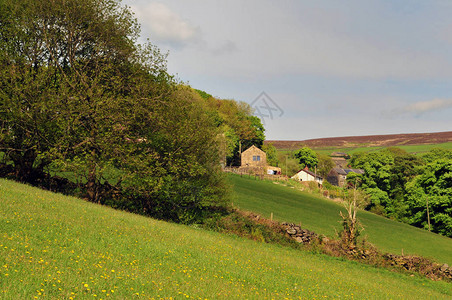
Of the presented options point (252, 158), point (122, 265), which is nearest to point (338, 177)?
point (252, 158)

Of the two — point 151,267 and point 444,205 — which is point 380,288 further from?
point 444,205

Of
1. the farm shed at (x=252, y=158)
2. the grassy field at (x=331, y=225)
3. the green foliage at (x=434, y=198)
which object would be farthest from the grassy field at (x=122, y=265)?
the farm shed at (x=252, y=158)

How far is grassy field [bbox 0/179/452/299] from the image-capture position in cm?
1078

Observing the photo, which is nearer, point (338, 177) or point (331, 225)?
point (331, 225)

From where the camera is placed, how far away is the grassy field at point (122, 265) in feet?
35.4

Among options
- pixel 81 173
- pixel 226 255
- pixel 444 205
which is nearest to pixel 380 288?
pixel 226 255

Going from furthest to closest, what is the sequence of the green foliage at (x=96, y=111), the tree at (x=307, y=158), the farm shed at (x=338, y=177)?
1. the tree at (x=307, y=158)
2. the farm shed at (x=338, y=177)
3. the green foliage at (x=96, y=111)

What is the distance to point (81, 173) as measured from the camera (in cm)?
3278

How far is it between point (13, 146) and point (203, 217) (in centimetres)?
1890

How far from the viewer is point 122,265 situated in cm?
1355

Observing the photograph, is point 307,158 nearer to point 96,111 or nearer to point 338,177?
point 338,177

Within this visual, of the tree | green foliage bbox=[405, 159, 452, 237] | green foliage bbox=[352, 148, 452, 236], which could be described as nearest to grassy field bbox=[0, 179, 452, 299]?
green foliage bbox=[405, 159, 452, 237]

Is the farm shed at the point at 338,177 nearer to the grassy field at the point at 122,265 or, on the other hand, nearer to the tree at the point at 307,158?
the tree at the point at 307,158

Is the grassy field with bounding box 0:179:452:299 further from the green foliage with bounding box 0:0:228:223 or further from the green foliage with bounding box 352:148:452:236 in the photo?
the green foliage with bounding box 352:148:452:236
